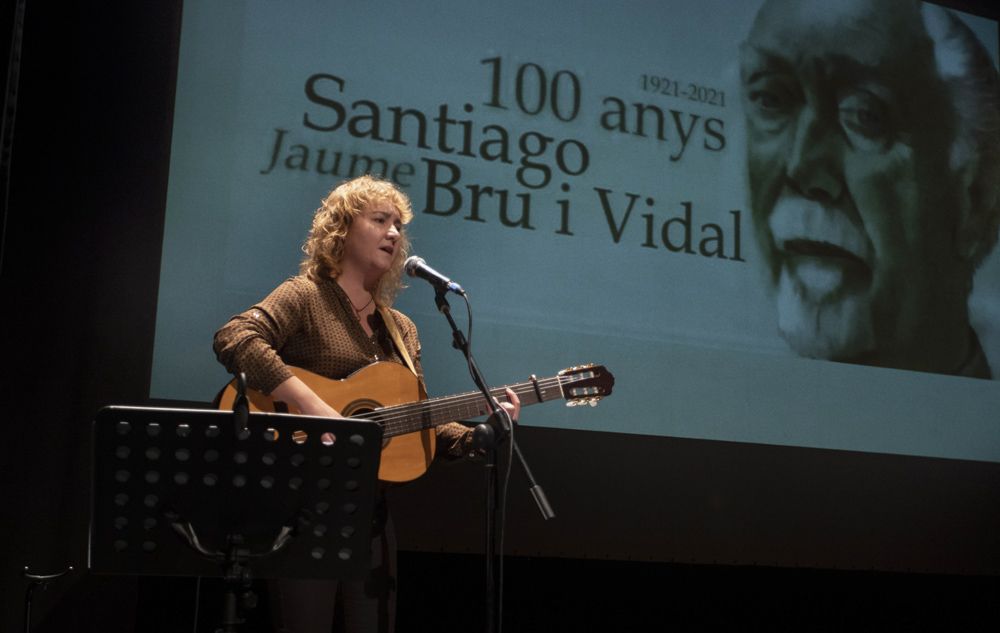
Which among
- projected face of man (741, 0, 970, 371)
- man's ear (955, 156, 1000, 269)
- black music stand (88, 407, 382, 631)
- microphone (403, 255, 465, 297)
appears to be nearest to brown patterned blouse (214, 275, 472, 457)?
microphone (403, 255, 465, 297)

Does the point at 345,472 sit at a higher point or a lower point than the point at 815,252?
lower

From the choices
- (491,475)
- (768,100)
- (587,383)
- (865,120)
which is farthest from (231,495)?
(865,120)

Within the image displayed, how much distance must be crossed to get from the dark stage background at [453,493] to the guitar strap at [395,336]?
742 millimetres

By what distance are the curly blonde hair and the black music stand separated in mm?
993

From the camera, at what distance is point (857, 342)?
4.18 m

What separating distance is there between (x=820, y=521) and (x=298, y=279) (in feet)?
7.52

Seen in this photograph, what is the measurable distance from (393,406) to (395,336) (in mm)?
230

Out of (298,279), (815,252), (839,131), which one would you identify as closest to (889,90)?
(839,131)

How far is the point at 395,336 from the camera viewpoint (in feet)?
9.81

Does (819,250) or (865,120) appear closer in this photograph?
(819,250)

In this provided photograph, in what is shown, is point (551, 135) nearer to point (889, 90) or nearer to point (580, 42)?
point (580, 42)

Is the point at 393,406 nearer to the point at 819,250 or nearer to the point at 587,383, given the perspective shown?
the point at 587,383

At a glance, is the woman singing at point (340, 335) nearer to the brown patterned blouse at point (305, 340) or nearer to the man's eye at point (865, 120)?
the brown patterned blouse at point (305, 340)

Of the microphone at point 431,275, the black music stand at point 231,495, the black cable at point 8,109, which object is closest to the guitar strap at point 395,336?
the microphone at point 431,275
